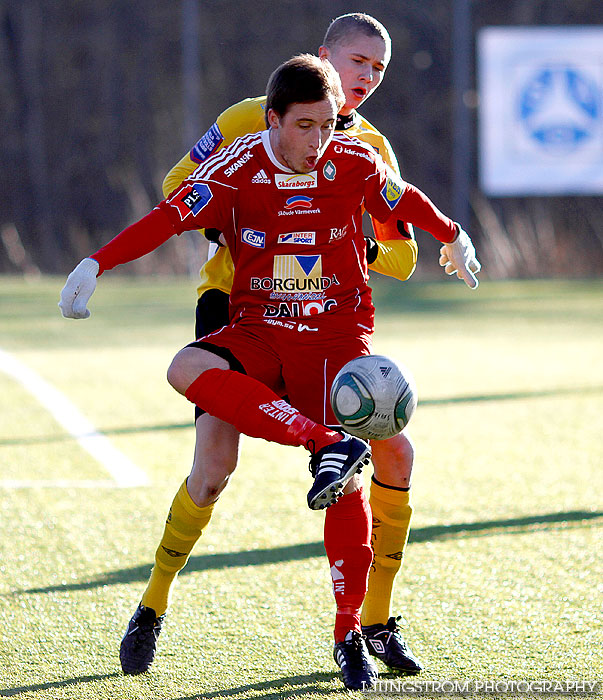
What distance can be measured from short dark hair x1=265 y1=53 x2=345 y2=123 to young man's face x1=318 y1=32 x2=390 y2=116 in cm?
42

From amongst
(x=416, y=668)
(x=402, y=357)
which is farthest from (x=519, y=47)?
(x=416, y=668)

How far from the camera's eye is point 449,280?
69.2 feet

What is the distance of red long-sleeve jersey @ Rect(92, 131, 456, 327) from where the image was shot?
10.2ft

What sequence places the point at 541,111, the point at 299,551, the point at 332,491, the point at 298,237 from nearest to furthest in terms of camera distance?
the point at 332,491 < the point at 298,237 < the point at 299,551 < the point at 541,111

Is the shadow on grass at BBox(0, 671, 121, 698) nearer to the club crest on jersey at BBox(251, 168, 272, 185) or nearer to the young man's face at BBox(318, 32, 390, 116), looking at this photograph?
the club crest on jersey at BBox(251, 168, 272, 185)

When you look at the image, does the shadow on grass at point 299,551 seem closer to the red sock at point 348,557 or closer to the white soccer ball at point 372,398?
the red sock at point 348,557

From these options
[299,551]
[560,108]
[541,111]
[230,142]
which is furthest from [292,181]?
[560,108]

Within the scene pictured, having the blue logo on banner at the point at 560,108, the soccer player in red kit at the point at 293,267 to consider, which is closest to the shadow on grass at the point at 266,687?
the soccer player in red kit at the point at 293,267

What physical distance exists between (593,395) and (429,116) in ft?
70.6

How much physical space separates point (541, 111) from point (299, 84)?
2086cm

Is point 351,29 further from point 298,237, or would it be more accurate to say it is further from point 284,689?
point 284,689

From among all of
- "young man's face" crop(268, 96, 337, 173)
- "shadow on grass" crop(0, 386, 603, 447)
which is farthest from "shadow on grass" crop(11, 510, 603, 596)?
"shadow on grass" crop(0, 386, 603, 447)

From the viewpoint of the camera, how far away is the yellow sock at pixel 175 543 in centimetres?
326

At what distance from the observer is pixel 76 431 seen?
711 cm
